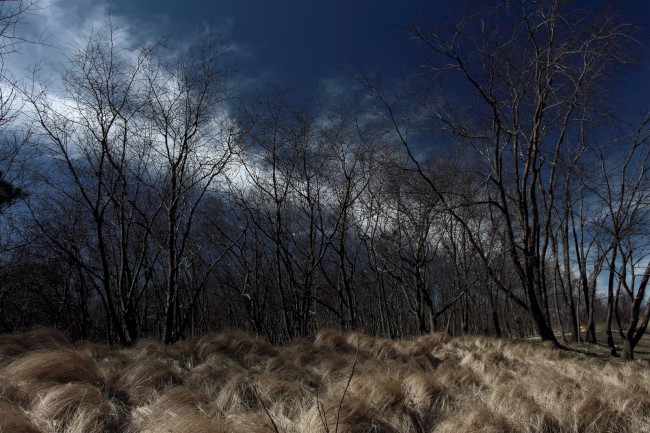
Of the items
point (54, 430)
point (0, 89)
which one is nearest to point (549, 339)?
point (54, 430)

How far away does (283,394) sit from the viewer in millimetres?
4223

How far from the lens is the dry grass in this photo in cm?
329

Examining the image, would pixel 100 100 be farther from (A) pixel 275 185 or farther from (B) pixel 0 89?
(A) pixel 275 185

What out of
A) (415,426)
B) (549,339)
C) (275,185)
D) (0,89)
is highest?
(275,185)

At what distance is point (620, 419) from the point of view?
3.95 m

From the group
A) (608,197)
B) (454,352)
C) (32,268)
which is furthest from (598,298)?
(32,268)

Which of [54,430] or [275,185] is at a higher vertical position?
[275,185]

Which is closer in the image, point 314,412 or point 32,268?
→ point 314,412

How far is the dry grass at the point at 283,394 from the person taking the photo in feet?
10.8

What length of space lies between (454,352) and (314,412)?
197 inches

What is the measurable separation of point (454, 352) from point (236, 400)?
16.5 feet

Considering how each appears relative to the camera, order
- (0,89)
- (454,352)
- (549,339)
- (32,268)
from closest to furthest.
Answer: (0,89)
(454,352)
(549,339)
(32,268)

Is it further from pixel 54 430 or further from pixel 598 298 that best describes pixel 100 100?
pixel 598 298

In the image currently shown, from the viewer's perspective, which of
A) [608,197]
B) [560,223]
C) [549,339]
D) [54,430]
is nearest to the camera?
[54,430]
